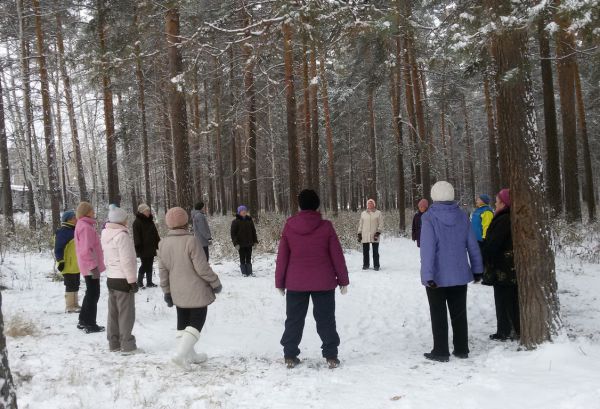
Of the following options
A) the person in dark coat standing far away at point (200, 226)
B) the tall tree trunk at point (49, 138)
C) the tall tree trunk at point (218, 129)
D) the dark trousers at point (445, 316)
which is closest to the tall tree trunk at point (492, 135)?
the tall tree trunk at point (218, 129)

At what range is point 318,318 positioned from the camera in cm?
493

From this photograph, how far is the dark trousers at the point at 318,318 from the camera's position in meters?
4.88

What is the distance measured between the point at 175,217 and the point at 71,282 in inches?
131

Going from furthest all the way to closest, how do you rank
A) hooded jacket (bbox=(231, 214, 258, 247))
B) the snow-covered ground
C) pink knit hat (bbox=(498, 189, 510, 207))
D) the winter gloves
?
hooded jacket (bbox=(231, 214, 258, 247)) → the winter gloves → pink knit hat (bbox=(498, 189, 510, 207)) → the snow-covered ground

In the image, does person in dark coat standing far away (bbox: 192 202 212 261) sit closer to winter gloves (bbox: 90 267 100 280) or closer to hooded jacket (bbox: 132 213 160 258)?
hooded jacket (bbox: 132 213 160 258)

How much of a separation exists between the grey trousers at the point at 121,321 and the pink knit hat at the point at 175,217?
1.19m

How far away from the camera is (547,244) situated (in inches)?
194

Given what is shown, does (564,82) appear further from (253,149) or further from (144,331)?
(144,331)

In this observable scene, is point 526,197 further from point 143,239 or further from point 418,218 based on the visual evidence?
point 418,218

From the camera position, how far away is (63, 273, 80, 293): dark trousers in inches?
278

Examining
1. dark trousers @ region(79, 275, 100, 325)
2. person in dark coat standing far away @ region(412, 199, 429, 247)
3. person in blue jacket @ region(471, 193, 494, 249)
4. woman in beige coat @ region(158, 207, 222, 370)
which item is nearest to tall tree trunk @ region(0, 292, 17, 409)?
woman in beige coat @ region(158, 207, 222, 370)

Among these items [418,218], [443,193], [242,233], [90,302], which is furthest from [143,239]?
[418,218]

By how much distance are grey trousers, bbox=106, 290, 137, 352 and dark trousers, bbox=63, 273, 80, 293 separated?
2016 millimetres

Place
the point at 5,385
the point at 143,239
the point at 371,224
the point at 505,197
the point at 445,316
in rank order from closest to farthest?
the point at 5,385 < the point at 445,316 < the point at 505,197 < the point at 143,239 < the point at 371,224
